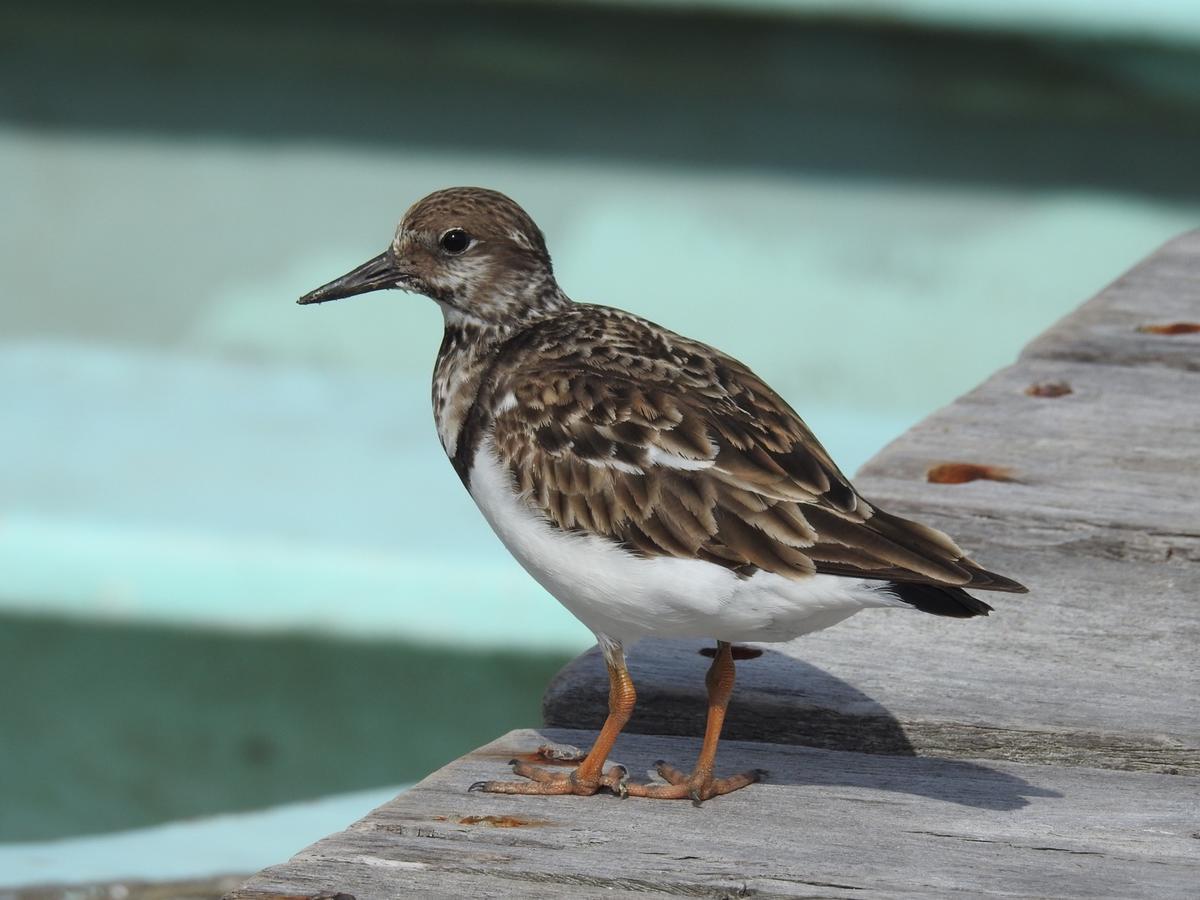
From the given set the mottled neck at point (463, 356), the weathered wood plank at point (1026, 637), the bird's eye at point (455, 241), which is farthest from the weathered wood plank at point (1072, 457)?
the bird's eye at point (455, 241)

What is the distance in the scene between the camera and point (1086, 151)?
19.3 ft

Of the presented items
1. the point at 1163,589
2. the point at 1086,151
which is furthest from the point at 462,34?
the point at 1163,589

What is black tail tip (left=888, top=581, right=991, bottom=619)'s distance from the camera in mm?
2205

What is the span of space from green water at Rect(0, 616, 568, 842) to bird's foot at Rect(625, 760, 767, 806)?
3.09 metres

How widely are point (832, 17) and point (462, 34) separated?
3.81ft

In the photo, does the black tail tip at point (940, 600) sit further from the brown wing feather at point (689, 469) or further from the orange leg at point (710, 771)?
the orange leg at point (710, 771)

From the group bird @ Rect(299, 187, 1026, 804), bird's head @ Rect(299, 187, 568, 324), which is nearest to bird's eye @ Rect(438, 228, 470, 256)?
bird's head @ Rect(299, 187, 568, 324)

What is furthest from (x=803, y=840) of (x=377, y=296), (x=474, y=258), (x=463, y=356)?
(x=377, y=296)

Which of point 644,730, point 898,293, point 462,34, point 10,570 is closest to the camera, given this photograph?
point 644,730

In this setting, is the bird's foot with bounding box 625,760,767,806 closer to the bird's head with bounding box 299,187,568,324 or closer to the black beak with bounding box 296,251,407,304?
the bird's head with bounding box 299,187,568,324

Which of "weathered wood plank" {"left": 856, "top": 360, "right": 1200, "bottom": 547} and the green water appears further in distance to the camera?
the green water

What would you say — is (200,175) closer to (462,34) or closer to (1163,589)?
(462,34)

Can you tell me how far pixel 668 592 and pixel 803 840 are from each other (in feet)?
1.27

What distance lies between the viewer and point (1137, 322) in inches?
161
